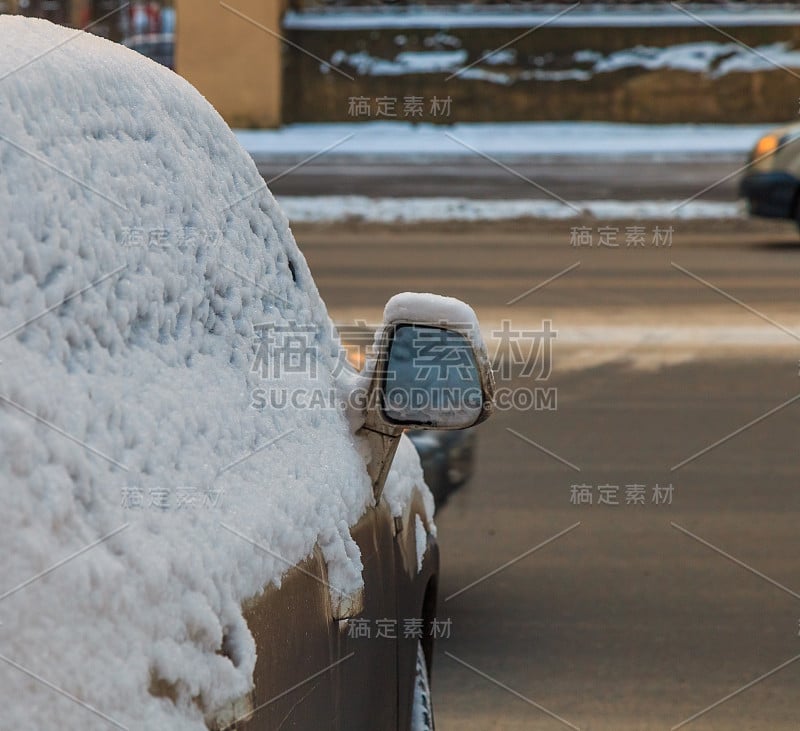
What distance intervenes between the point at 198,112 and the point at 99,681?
1351 mm

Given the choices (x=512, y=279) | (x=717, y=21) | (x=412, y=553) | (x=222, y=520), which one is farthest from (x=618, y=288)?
(x=717, y=21)

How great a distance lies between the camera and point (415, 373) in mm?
2936

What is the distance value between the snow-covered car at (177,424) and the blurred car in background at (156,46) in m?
29.1

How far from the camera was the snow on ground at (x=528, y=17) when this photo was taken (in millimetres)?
31016

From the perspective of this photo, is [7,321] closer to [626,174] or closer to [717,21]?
[626,174]

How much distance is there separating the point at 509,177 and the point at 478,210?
5.29 metres

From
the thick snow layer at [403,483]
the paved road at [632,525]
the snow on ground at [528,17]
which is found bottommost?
the paved road at [632,525]

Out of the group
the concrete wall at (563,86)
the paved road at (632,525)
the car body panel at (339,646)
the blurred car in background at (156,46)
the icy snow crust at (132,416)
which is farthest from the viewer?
the blurred car in background at (156,46)

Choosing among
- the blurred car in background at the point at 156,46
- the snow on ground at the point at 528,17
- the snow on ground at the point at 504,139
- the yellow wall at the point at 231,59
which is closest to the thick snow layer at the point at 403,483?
the snow on ground at the point at 504,139

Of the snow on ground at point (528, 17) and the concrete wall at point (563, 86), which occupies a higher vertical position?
the snow on ground at point (528, 17)

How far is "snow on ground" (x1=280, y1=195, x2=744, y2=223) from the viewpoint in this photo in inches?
696

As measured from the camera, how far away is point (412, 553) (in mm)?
3385

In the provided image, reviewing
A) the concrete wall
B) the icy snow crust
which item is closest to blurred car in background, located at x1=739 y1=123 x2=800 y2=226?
the icy snow crust

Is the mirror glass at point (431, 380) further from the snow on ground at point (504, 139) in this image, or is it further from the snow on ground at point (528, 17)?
the snow on ground at point (528, 17)
